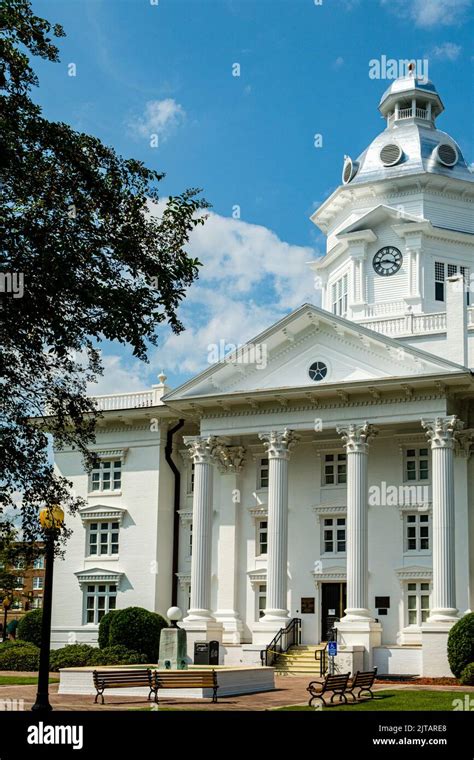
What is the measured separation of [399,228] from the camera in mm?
47500

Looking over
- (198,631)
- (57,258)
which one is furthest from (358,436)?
(57,258)

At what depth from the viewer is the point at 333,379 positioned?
3903cm

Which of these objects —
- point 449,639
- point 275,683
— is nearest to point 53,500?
point 275,683

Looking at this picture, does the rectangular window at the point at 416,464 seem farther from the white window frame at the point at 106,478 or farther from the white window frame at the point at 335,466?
the white window frame at the point at 106,478

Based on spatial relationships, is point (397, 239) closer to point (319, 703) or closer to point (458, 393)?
point (458, 393)

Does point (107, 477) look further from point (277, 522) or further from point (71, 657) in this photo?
point (277, 522)

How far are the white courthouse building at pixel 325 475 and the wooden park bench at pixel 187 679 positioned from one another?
9.59 m

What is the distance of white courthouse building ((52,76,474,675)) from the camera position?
123 ft

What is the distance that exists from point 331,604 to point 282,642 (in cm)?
307

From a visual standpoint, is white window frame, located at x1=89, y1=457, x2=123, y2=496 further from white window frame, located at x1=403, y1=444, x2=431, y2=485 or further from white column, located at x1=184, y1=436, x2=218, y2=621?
white window frame, located at x1=403, y1=444, x2=431, y2=485

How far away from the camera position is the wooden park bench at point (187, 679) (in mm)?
26564

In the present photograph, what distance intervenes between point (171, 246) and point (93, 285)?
1846 millimetres

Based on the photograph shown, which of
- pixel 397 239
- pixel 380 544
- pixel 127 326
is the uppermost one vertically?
pixel 397 239

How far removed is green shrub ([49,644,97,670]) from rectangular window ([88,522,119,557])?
195 inches
